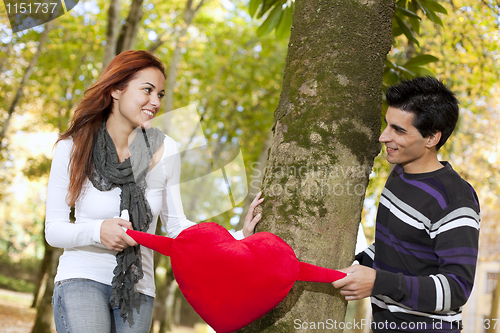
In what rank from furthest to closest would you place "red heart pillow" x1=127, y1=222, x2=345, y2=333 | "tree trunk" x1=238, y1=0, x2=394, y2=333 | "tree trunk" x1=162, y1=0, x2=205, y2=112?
1. "tree trunk" x1=162, y1=0, x2=205, y2=112
2. "tree trunk" x1=238, y1=0, x2=394, y2=333
3. "red heart pillow" x1=127, y1=222, x2=345, y2=333

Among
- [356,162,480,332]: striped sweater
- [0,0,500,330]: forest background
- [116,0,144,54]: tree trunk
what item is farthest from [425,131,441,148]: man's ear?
[0,0,500,330]: forest background

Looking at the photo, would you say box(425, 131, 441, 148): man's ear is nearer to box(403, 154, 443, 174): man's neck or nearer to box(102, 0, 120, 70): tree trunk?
box(403, 154, 443, 174): man's neck

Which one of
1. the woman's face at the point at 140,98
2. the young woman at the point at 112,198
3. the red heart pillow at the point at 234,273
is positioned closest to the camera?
the red heart pillow at the point at 234,273

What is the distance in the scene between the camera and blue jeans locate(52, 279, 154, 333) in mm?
1720

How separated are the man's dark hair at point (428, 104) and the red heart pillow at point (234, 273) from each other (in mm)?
901

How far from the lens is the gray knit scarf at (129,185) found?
187 centimetres

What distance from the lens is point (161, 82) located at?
6.95 feet

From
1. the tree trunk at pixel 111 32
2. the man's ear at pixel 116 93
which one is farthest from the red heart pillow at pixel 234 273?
the tree trunk at pixel 111 32

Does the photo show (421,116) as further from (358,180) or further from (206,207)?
(206,207)

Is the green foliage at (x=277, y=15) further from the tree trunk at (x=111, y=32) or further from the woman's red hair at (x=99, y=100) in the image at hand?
the tree trunk at (x=111, y=32)

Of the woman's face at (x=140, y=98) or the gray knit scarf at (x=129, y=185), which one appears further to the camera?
the woman's face at (x=140, y=98)

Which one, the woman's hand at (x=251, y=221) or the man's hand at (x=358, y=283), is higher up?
the woman's hand at (x=251, y=221)

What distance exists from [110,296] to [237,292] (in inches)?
30.5

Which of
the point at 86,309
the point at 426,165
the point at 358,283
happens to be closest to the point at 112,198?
the point at 86,309
